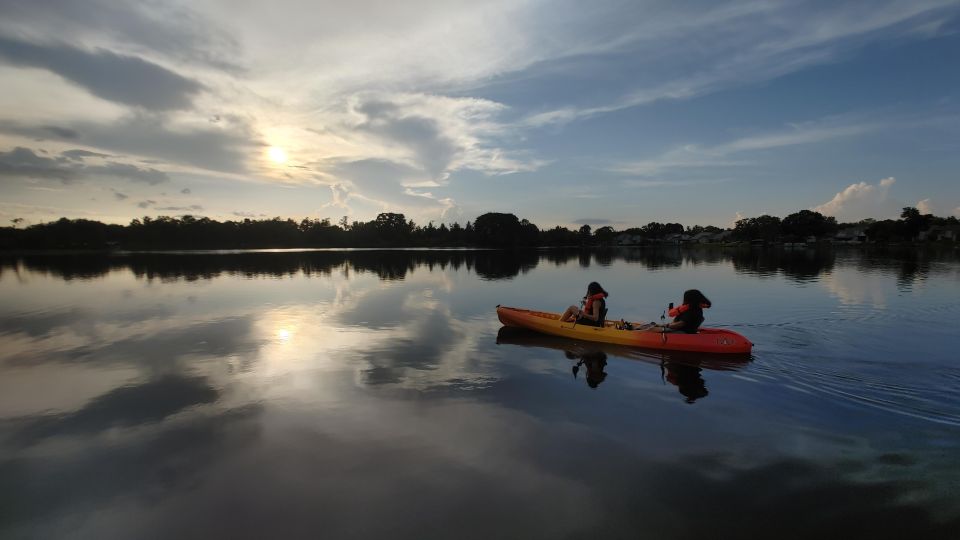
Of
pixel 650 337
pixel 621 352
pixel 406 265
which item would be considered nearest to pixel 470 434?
pixel 621 352

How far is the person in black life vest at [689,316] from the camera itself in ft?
43.8

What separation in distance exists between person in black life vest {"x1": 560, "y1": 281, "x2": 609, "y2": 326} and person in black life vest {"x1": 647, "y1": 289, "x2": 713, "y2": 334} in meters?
1.80

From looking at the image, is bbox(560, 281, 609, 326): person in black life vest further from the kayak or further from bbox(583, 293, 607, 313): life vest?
the kayak

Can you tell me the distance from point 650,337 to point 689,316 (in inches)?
50.3

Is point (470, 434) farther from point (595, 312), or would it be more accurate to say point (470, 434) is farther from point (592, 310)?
point (592, 310)

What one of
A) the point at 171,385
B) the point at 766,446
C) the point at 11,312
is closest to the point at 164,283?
the point at 11,312

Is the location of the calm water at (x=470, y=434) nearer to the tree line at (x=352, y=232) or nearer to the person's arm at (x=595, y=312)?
the person's arm at (x=595, y=312)

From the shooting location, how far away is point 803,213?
131375mm

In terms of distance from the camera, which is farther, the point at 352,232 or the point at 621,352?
the point at 352,232

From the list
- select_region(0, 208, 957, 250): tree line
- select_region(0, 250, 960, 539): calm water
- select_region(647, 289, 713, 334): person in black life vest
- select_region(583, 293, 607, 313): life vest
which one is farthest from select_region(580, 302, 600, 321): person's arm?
select_region(0, 208, 957, 250): tree line

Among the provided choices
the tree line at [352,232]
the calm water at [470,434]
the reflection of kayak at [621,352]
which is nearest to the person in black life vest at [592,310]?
the reflection of kayak at [621,352]

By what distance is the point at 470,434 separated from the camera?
Answer: 782cm

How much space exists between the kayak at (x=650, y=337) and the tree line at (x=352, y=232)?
122 metres

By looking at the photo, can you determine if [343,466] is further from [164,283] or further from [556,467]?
[164,283]
